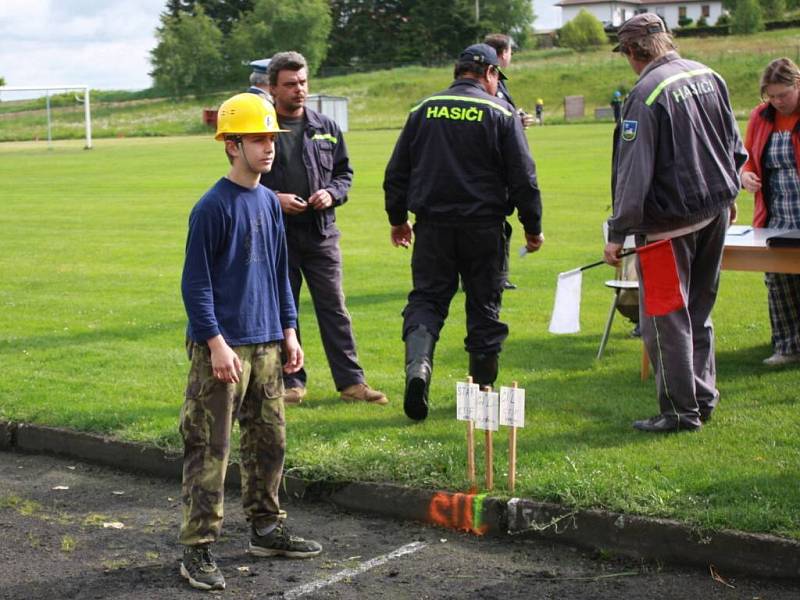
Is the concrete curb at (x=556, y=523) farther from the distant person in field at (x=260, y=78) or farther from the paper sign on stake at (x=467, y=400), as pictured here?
the distant person in field at (x=260, y=78)

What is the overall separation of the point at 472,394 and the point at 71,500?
2.35 metres

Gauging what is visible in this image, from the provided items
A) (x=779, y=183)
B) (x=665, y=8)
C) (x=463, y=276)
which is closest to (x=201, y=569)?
(x=463, y=276)

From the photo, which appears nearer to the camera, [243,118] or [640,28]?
[243,118]

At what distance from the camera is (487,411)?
239 inches

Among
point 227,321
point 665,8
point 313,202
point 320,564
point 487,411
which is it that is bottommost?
point 320,564

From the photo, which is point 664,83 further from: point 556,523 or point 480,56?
point 556,523

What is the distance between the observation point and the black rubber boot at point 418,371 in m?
7.34

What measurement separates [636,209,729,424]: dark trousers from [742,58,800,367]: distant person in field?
202 centimetres

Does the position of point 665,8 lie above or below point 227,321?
above

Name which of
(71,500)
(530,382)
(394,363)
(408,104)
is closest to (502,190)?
(530,382)

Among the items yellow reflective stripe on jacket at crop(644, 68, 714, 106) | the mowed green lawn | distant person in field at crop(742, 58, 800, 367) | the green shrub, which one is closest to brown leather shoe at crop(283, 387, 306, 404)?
the mowed green lawn

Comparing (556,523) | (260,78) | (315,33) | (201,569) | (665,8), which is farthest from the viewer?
(665,8)

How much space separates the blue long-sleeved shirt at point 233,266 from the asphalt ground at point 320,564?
3.51 ft

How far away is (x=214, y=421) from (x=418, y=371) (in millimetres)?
2249
